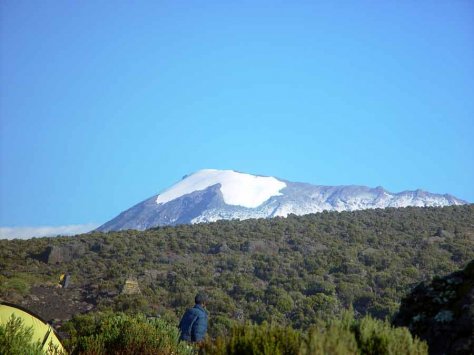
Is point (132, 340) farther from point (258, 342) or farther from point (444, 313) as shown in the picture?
point (444, 313)

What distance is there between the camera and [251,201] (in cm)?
14062

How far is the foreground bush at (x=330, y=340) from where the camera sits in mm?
4914

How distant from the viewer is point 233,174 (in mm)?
170875

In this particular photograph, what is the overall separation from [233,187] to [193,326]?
144 metres

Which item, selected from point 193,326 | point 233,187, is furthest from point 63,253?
point 233,187

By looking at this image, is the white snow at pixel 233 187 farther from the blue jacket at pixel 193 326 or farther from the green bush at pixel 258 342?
the green bush at pixel 258 342

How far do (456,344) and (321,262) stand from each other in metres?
29.7

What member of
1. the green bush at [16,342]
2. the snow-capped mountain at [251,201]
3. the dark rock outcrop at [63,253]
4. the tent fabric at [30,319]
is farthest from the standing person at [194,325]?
the snow-capped mountain at [251,201]

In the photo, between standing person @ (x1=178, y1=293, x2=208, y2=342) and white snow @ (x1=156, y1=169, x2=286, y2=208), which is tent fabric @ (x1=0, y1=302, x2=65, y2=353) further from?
white snow @ (x1=156, y1=169, x2=286, y2=208)

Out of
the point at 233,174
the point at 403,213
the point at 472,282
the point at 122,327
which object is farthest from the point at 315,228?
the point at 233,174

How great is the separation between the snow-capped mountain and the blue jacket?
107777 mm

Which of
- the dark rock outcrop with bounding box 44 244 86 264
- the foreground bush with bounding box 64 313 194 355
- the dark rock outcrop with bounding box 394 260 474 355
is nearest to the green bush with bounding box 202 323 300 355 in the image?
the dark rock outcrop with bounding box 394 260 474 355

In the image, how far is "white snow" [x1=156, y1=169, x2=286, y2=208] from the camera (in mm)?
143750

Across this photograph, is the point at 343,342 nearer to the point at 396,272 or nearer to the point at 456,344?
the point at 456,344
